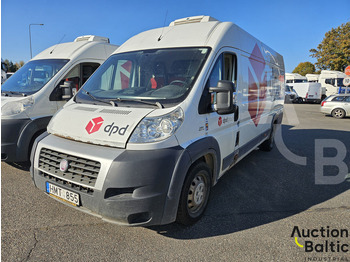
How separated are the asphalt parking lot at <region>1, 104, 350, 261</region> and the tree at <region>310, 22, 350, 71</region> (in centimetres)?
4290

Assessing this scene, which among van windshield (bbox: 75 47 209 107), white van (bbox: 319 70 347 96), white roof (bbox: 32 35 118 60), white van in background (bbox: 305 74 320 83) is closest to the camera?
van windshield (bbox: 75 47 209 107)

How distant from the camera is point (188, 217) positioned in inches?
117

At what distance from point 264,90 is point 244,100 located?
162cm

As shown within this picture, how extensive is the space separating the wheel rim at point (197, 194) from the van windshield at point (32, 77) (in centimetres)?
361

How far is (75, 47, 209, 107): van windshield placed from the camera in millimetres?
3082

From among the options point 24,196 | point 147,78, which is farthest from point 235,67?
point 24,196

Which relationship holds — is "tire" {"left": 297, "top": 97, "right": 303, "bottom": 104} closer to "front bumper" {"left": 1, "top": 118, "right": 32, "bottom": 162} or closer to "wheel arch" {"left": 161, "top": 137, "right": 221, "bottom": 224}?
"wheel arch" {"left": 161, "top": 137, "right": 221, "bottom": 224}

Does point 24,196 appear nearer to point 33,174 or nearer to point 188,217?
point 33,174

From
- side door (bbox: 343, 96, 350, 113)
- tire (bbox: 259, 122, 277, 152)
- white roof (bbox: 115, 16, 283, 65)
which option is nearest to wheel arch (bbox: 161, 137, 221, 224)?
white roof (bbox: 115, 16, 283, 65)

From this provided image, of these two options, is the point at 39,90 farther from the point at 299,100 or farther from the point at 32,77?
the point at 299,100

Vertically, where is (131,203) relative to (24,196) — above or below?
above

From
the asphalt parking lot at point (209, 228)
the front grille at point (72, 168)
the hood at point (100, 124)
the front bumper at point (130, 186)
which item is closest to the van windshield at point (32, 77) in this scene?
the asphalt parking lot at point (209, 228)

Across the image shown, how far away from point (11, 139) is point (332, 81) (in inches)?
1398

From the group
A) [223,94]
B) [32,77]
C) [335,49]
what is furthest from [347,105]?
[335,49]
